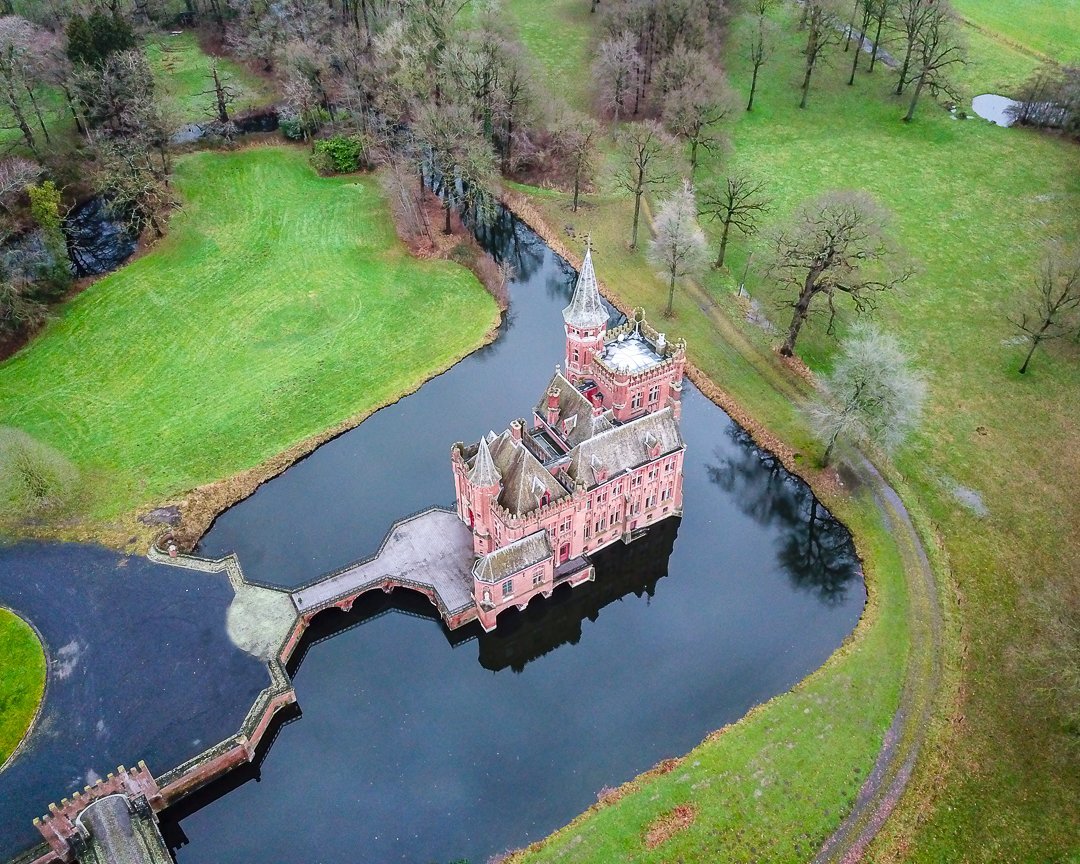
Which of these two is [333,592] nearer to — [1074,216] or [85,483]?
[85,483]

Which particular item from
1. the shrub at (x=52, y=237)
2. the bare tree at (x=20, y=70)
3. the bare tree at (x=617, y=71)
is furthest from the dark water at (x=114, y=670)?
the bare tree at (x=617, y=71)

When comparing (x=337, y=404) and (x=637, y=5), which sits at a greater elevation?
(x=637, y=5)

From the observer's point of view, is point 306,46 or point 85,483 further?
point 306,46

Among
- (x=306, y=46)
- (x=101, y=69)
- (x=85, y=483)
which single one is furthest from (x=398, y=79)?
(x=85, y=483)

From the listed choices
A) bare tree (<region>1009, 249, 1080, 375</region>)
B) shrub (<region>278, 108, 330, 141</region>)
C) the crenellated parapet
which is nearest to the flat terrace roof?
bare tree (<region>1009, 249, 1080, 375</region>)

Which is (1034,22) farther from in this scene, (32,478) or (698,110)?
(32,478)
